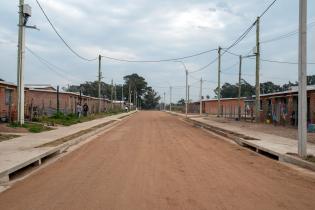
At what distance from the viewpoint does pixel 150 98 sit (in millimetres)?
185000

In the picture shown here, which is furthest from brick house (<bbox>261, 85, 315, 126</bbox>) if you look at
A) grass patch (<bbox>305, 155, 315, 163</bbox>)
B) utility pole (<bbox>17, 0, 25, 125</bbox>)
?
utility pole (<bbox>17, 0, 25, 125</bbox>)

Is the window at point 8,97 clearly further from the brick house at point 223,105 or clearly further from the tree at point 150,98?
the tree at point 150,98

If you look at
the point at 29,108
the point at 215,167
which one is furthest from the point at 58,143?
the point at 29,108

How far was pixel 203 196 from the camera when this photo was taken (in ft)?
28.9

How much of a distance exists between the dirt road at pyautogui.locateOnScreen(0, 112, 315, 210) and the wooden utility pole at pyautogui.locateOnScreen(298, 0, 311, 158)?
1234mm

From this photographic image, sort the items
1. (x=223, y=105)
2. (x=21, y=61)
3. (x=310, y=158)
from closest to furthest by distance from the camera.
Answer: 1. (x=310, y=158)
2. (x=21, y=61)
3. (x=223, y=105)

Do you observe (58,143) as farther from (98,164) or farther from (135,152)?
(98,164)

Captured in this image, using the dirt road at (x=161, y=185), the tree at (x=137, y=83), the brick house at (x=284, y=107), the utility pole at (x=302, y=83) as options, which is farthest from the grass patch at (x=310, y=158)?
the tree at (x=137, y=83)

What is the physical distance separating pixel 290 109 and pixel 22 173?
2983 cm

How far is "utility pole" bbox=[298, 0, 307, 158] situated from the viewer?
611 inches

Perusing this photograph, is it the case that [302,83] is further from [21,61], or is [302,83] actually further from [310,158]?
[21,61]

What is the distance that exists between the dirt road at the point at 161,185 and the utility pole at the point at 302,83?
4.04 feet

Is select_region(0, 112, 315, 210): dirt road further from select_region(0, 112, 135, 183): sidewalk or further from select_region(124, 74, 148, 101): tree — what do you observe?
select_region(124, 74, 148, 101): tree

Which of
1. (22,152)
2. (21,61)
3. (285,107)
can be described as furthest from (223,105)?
(22,152)
